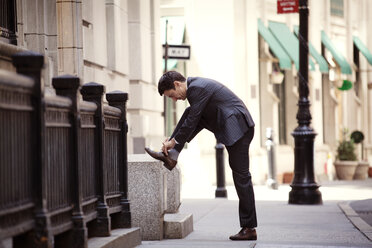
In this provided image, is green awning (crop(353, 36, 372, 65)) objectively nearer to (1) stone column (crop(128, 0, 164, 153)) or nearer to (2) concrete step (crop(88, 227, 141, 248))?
(1) stone column (crop(128, 0, 164, 153))

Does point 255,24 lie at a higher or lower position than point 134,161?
higher

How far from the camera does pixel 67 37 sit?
12312mm

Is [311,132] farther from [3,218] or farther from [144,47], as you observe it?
[3,218]

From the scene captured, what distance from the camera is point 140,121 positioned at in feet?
55.0

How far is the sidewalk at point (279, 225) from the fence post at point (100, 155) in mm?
981

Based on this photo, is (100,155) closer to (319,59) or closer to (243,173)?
(243,173)

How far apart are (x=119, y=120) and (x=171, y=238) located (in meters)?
1.67

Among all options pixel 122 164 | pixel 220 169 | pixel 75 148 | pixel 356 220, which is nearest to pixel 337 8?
pixel 220 169

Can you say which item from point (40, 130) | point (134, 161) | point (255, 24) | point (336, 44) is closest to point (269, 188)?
point (255, 24)

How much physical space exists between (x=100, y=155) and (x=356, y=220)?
5.46m

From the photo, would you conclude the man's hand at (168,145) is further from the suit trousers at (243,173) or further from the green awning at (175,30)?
the green awning at (175,30)

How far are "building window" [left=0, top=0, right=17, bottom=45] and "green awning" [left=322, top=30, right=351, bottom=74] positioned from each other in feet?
63.8

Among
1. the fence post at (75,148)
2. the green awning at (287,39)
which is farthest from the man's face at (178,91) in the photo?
the green awning at (287,39)

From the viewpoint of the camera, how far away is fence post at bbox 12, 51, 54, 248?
5.18 meters
